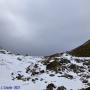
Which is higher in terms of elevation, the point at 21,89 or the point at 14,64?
the point at 14,64

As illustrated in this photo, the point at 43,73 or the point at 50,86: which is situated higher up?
the point at 43,73

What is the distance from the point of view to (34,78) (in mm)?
45438

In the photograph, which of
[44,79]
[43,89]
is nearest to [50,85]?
[43,89]

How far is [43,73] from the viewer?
157ft

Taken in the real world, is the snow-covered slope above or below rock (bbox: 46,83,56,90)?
above

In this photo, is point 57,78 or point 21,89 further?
point 57,78

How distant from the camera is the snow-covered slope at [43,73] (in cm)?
4188

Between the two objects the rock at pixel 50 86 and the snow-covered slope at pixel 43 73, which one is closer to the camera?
the rock at pixel 50 86

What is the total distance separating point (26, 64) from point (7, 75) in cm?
785

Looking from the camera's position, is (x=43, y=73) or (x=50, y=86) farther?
(x=43, y=73)

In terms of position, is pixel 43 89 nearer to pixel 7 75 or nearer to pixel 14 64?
pixel 7 75

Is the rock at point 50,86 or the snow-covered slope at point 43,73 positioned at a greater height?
the snow-covered slope at point 43,73

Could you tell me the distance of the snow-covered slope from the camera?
4188 centimetres

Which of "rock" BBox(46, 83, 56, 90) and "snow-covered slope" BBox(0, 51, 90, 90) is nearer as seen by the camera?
"rock" BBox(46, 83, 56, 90)
